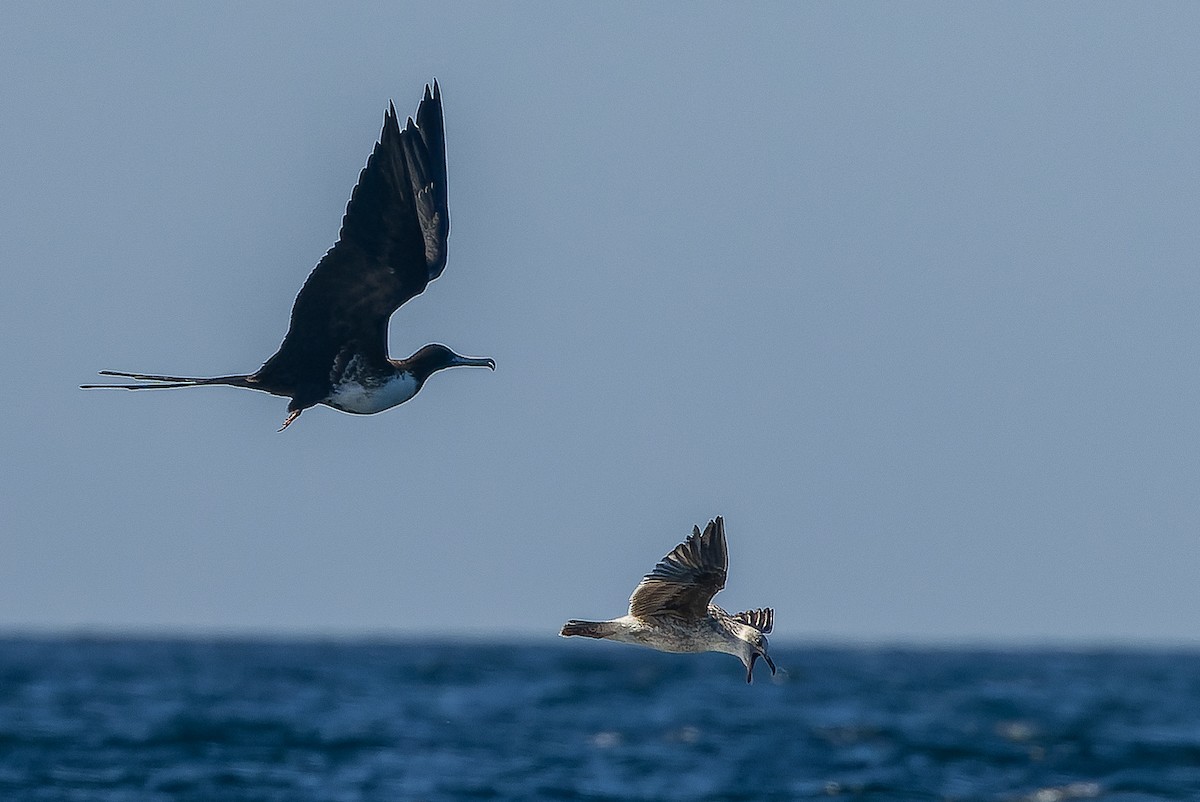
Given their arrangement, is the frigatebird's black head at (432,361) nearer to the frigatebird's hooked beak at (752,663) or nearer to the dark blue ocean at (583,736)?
the frigatebird's hooked beak at (752,663)

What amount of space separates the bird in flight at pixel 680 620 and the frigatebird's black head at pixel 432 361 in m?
1.91

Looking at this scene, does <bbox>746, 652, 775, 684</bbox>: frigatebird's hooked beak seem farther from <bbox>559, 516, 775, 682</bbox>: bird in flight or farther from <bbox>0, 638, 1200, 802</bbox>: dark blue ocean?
<bbox>0, 638, 1200, 802</bbox>: dark blue ocean

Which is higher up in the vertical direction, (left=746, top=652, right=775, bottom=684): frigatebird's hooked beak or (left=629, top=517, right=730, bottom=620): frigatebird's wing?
(left=629, top=517, right=730, bottom=620): frigatebird's wing

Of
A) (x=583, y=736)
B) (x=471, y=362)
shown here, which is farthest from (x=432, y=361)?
(x=583, y=736)

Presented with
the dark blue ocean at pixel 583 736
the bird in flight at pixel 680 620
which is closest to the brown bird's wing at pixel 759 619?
the bird in flight at pixel 680 620

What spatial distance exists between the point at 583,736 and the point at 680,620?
2450 centimetres

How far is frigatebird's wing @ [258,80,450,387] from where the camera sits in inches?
496

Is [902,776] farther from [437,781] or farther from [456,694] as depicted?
[456,694]

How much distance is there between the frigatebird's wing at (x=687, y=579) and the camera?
11273mm

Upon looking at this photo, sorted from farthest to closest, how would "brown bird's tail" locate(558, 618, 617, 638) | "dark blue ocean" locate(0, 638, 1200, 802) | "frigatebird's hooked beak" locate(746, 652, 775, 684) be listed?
"dark blue ocean" locate(0, 638, 1200, 802) → "brown bird's tail" locate(558, 618, 617, 638) → "frigatebird's hooked beak" locate(746, 652, 775, 684)

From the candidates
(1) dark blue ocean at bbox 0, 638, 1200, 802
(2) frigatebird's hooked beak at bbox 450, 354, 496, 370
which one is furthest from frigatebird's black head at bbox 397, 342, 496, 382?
(1) dark blue ocean at bbox 0, 638, 1200, 802

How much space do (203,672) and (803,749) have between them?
27.8 m

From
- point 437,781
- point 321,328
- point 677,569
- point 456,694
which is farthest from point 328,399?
point 456,694

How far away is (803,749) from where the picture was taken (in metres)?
34.1
